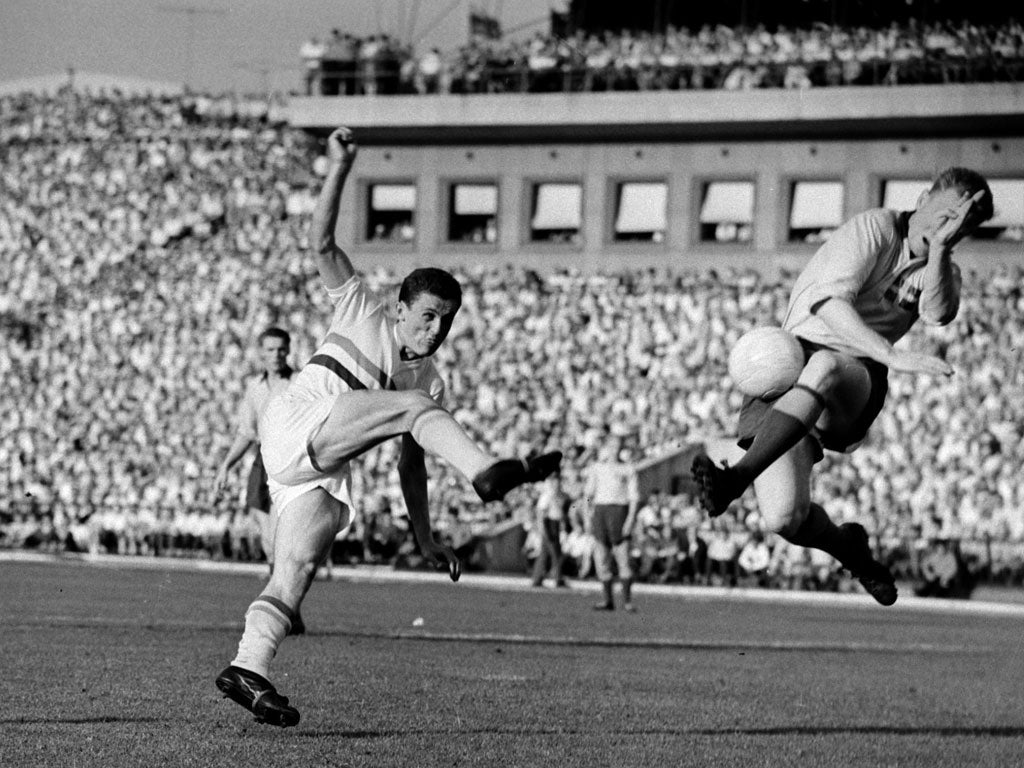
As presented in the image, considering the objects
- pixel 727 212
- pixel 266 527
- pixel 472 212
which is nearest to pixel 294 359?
pixel 472 212

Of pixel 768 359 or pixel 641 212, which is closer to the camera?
pixel 768 359

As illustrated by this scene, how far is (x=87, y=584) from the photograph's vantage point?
74.7 feet

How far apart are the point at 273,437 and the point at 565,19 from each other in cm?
3988

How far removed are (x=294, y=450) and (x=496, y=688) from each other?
129 inches

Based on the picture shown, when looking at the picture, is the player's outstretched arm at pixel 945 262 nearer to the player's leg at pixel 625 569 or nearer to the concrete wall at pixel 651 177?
the player's leg at pixel 625 569

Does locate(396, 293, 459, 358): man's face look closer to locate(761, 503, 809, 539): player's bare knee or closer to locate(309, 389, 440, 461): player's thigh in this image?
locate(309, 389, 440, 461): player's thigh

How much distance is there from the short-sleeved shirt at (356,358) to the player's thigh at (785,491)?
167 cm

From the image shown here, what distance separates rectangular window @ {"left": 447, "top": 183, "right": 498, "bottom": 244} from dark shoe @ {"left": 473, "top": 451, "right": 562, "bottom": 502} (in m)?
37.7

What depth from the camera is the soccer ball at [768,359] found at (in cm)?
922

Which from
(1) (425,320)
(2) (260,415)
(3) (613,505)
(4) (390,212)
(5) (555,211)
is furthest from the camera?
(4) (390,212)

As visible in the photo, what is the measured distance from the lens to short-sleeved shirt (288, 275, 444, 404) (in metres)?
9.21

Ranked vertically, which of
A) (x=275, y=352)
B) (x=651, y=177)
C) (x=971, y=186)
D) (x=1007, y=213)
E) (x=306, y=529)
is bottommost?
(x=306, y=529)

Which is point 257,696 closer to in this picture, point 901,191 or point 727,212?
point 901,191

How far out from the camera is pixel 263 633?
8.88 meters
